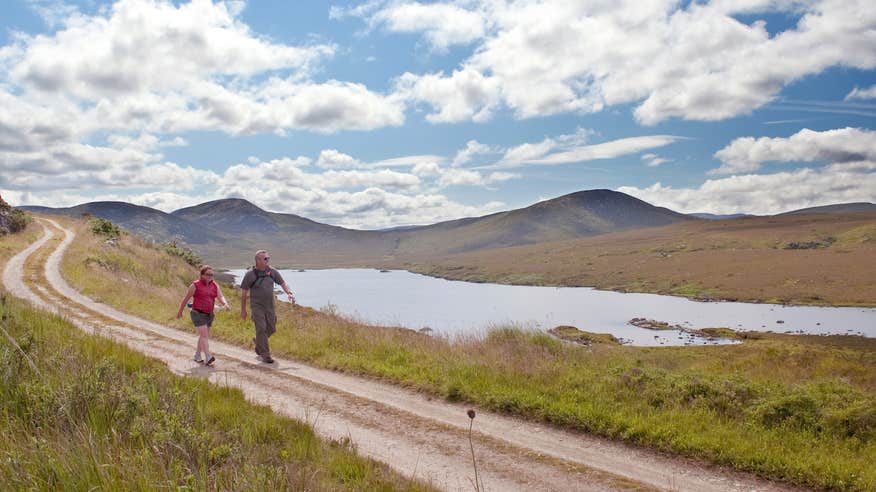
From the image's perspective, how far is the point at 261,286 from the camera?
14602mm

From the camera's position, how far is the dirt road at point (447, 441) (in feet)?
23.7

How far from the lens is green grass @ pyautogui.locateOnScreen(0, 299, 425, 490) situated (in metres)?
4.32

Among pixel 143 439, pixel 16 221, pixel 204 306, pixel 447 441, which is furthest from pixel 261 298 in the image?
pixel 16 221

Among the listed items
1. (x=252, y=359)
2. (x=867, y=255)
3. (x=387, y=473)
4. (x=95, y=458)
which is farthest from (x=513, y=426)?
(x=867, y=255)

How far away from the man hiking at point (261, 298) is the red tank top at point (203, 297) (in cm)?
81

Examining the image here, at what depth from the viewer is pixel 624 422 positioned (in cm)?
898

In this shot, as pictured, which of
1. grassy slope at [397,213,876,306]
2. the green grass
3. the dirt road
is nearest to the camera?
the green grass

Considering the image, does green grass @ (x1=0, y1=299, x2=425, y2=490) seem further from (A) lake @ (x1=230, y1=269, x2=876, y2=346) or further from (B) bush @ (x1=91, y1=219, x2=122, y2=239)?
(B) bush @ (x1=91, y1=219, x2=122, y2=239)

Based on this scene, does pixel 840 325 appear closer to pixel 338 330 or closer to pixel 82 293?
pixel 338 330

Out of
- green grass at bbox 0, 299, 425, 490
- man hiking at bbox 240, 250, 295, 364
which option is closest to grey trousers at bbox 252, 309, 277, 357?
man hiking at bbox 240, 250, 295, 364

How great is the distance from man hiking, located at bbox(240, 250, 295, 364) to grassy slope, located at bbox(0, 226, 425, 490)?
17.0 feet

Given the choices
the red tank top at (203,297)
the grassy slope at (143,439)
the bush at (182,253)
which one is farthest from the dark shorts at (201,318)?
the bush at (182,253)

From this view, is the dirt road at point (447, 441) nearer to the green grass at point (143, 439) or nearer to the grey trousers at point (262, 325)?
the grey trousers at point (262, 325)

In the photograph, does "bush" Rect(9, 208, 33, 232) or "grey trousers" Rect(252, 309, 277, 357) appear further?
"bush" Rect(9, 208, 33, 232)
